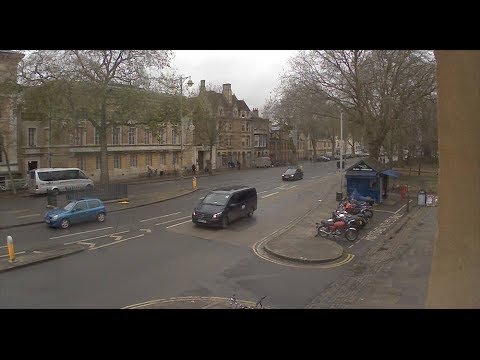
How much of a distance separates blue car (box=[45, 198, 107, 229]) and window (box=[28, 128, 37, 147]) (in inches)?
665

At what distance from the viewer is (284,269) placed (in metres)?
10.2

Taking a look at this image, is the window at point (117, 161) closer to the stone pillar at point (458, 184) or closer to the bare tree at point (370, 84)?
the bare tree at point (370, 84)

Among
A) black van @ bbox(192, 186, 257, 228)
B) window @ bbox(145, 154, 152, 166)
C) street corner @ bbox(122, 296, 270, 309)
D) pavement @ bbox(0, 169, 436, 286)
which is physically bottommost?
street corner @ bbox(122, 296, 270, 309)

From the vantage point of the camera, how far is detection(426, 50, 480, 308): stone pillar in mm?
4449

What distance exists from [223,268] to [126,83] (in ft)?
62.8

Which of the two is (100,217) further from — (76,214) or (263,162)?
(263,162)

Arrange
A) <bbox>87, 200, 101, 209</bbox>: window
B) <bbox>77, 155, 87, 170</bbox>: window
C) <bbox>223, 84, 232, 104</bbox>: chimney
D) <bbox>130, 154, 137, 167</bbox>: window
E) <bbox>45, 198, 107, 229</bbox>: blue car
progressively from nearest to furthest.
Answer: <bbox>45, 198, 107, 229</bbox>: blue car → <bbox>87, 200, 101, 209</bbox>: window → <bbox>77, 155, 87, 170</bbox>: window → <bbox>130, 154, 137, 167</bbox>: window → <bbox>223, 84, 232, 104</bbox>: chimney

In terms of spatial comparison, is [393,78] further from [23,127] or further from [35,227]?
[23,127]

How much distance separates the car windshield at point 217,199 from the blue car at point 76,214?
180 inches

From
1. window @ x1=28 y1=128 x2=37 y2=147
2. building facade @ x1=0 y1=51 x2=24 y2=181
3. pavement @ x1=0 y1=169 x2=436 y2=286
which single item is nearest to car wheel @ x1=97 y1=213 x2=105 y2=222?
pavement @ x1=0 y1=169 x2=436 y2=286

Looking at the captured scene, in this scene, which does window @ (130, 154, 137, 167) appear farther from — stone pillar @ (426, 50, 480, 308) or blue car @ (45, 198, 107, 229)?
stone pillar @ (426, 50, 480, 308)
